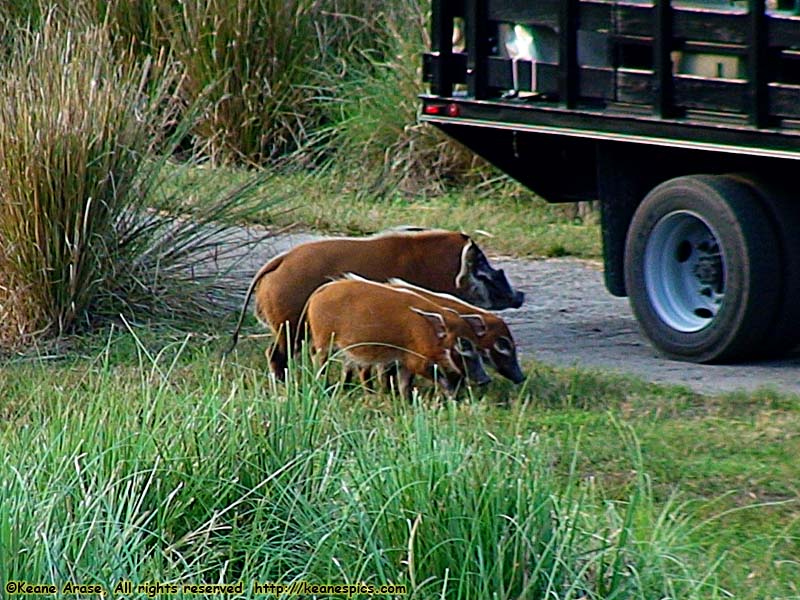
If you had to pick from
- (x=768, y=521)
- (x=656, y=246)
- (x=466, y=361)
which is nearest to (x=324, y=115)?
(x=656, y=246)

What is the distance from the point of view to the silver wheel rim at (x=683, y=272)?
7.83 meters

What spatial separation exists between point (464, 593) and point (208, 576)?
2.49 feet

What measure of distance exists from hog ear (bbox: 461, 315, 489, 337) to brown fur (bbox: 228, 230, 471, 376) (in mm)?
737

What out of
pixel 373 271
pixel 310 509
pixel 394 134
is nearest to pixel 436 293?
pixel 373 271

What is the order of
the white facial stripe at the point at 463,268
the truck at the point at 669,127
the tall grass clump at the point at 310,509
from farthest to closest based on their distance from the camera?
the white facial stripe at the point at 463,268
the truck at the point at 669,127
the tall grass clump at the point at 310,509

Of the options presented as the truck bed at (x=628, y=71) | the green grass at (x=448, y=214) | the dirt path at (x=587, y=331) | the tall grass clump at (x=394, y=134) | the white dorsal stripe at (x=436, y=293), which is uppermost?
the truck bed at (x=628, y=71)

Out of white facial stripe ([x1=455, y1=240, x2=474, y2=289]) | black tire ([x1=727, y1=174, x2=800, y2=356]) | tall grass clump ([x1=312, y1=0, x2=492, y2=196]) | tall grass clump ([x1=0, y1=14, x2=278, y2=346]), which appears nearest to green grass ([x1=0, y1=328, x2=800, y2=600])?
black tire ([x1=727, y1=174, x2=800, y2=356])

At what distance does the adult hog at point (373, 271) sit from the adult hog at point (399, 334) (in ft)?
1.28

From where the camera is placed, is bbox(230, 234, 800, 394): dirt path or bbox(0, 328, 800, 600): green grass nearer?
bbox(0, 328, 800, 600): green grass

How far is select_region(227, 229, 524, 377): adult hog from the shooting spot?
742 centimetres

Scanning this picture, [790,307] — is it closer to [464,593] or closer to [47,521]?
[464,593]

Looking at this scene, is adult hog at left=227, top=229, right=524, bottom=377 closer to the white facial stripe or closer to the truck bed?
the white facial stripe

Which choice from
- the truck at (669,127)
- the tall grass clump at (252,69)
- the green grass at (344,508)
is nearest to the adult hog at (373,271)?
the truck at (669,127)

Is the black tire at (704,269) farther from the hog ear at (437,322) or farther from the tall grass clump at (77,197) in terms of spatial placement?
the tall grass clump at (77,197)
